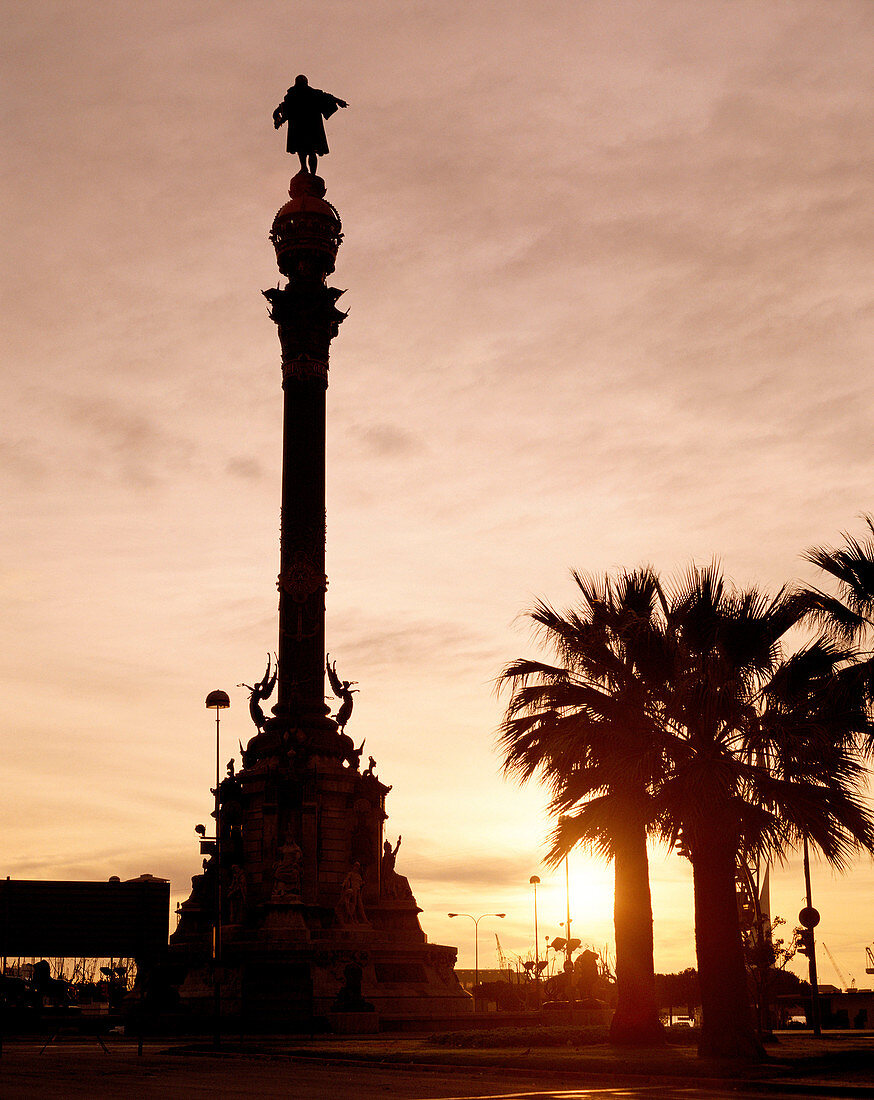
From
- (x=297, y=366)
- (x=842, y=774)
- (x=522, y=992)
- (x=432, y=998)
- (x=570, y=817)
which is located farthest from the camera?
(x=522, y=992)

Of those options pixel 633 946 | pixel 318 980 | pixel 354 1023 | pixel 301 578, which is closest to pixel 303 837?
pixel 318 980

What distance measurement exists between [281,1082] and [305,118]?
2393 inches

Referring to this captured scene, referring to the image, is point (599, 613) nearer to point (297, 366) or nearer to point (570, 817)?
point (570, 817)

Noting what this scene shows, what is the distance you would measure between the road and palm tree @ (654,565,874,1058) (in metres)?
4.02

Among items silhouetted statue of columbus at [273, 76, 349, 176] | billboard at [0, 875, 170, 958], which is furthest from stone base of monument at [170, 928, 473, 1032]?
silhouetted statue of columbus at [273, 76, 349, 176]

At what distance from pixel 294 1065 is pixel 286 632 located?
35.2 meters

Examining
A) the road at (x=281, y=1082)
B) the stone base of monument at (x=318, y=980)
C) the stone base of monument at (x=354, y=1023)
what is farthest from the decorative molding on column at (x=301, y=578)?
the road at (x=281, y=1082)

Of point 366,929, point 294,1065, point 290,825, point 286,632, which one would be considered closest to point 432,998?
point 366,929

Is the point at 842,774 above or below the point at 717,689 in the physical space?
below

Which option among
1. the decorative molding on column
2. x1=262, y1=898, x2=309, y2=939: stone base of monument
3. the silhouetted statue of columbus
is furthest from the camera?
the silhouetted statue of columbus

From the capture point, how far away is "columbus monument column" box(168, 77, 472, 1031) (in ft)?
179

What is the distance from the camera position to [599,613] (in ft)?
100

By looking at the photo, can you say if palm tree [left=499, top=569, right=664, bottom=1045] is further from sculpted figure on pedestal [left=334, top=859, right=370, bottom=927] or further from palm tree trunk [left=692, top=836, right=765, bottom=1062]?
sculpted figure on pedestal [left=334, top=859, right=370, bottom=927]

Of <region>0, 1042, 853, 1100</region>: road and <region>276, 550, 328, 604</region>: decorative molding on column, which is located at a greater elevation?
<region>276, 550, 328, 604</region>: decorative molding on column
